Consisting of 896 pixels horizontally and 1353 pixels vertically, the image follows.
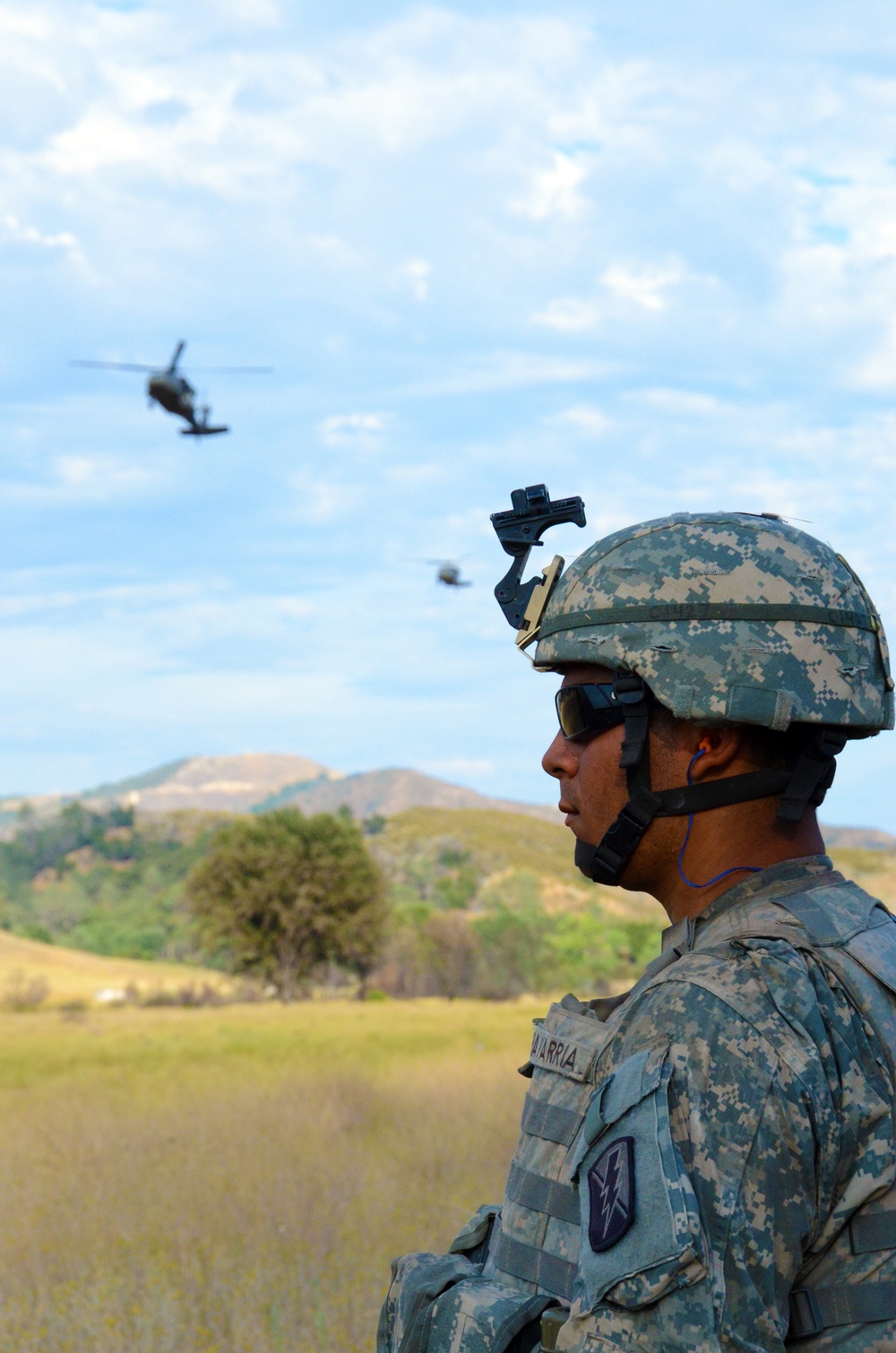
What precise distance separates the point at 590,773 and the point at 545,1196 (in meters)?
0.68

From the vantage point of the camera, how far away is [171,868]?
113 meters

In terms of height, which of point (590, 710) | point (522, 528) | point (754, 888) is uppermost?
point (522, 528)

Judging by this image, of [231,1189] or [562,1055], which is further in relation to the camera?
[231,1189]

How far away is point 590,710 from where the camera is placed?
2129 mm

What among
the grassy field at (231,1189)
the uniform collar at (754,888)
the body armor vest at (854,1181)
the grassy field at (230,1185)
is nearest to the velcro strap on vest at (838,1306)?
the body armor vest at (854,1181)

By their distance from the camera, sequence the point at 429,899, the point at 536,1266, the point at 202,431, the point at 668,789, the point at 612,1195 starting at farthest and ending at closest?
the point at 429,899
the point at 202,431
the point at 668,789
the point at 536,1266
the point at 612,1195

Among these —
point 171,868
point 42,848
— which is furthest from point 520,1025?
point 42,848

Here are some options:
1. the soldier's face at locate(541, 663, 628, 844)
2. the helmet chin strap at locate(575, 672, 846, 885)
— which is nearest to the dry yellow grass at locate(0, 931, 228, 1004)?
the soldier's face at locate(541, 663, 628, 844)

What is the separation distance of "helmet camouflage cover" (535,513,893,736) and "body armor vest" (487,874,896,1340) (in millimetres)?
300

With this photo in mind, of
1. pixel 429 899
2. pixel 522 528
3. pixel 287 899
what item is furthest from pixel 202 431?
pixel 429 899

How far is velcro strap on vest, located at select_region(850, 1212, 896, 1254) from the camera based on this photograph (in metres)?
1.64

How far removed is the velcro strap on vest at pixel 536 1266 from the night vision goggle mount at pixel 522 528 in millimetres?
1119

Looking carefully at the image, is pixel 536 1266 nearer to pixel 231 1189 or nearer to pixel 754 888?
pixel 754 888

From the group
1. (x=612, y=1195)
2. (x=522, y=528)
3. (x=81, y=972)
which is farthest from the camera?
(x=81, y=972)
